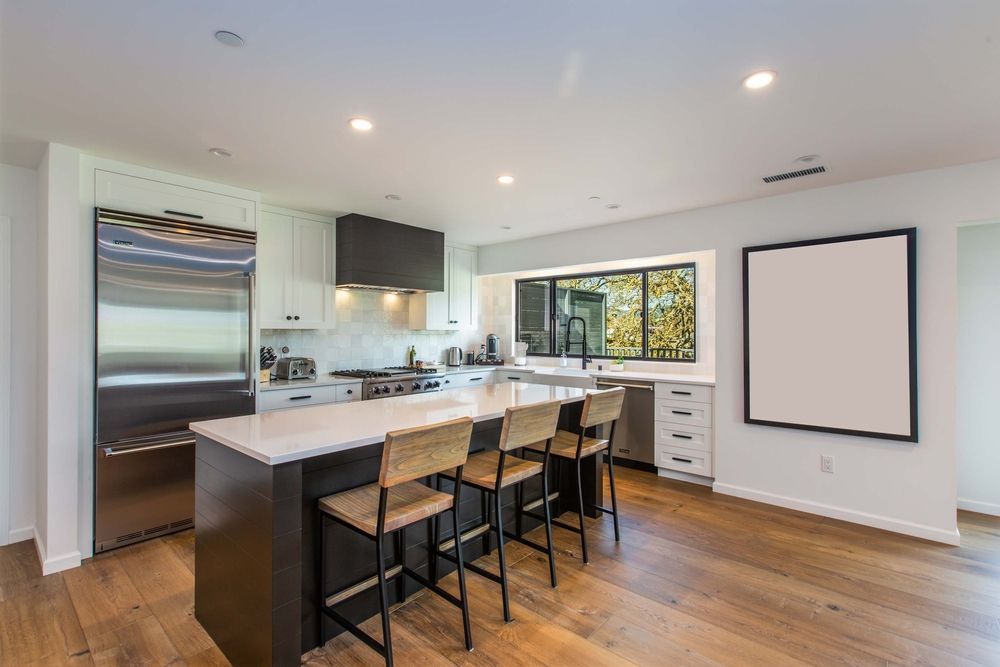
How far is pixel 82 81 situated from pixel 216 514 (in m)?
→ 1.88

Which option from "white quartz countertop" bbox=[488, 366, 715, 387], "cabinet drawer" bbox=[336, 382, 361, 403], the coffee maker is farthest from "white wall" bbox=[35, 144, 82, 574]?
the coffee maker

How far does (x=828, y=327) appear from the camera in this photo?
335 cm

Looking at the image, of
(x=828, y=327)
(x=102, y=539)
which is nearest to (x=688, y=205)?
(x=828, y=327)

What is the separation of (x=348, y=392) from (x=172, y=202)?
6.17 feet

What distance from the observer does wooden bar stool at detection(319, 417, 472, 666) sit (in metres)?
1.66

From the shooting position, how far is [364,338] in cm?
491

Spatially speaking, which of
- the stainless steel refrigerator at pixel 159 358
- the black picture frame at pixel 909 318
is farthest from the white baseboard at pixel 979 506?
the stainless steel refrigerator at pixel 159 358

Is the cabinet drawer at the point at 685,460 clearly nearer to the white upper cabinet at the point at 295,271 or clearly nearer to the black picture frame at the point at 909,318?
the black picture frame at the point at 909,318

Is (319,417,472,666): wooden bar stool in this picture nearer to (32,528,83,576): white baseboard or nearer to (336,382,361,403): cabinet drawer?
(32,528,83,576): white baseboard

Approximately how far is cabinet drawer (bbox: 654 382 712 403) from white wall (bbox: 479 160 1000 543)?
14cm

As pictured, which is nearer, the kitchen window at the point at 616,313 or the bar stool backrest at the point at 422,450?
the bar stool backrest at the point at 422,450

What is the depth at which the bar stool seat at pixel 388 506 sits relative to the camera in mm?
1735

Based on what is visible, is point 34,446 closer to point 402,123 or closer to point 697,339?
point 402,123

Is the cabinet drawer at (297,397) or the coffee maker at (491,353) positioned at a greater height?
the coffee maker at (491,353)
